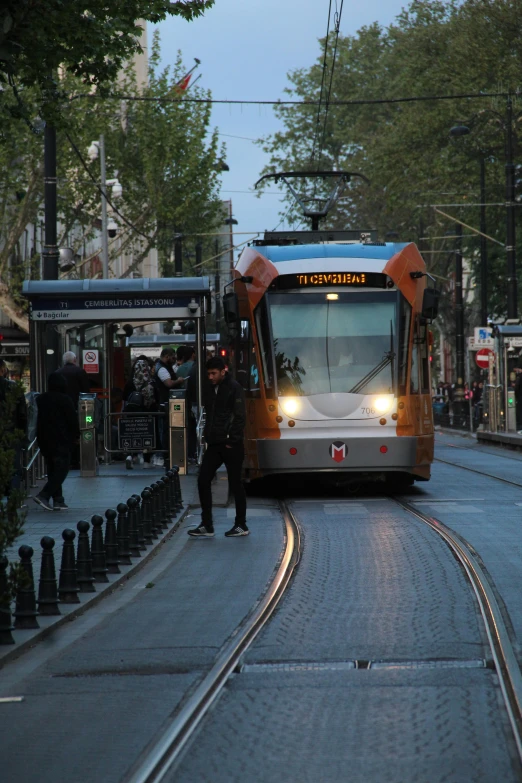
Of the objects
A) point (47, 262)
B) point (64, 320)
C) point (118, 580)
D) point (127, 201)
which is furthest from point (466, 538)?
point (127, 201)

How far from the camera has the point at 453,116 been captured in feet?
151

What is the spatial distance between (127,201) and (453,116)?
54.3ft

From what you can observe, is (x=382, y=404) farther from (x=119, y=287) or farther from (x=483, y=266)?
(x=483, y=266)

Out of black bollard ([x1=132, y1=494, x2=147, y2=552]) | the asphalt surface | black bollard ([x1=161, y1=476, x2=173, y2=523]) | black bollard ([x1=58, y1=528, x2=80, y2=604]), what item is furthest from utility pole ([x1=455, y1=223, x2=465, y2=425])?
black bollard ([x1=58, y1=528, x2=80, y2=604])

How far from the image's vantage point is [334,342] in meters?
18.2

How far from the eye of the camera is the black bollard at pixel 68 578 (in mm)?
10094

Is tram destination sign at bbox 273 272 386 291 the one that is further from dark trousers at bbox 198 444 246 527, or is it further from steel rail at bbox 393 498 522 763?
steel rail at bbox 393 498 522 763

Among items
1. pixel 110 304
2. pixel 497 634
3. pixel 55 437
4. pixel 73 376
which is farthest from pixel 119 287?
pixel 497 634

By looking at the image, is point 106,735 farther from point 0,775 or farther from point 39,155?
point 39,155

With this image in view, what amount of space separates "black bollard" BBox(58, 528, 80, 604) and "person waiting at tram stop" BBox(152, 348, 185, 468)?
39.3 ft

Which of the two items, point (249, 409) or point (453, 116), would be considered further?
point (453, 116)

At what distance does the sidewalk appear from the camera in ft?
30.1

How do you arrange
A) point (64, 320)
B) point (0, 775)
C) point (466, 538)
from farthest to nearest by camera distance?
point (64, 320), point (466, 538), point (0, 775)

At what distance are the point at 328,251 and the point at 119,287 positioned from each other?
13.8 ft
